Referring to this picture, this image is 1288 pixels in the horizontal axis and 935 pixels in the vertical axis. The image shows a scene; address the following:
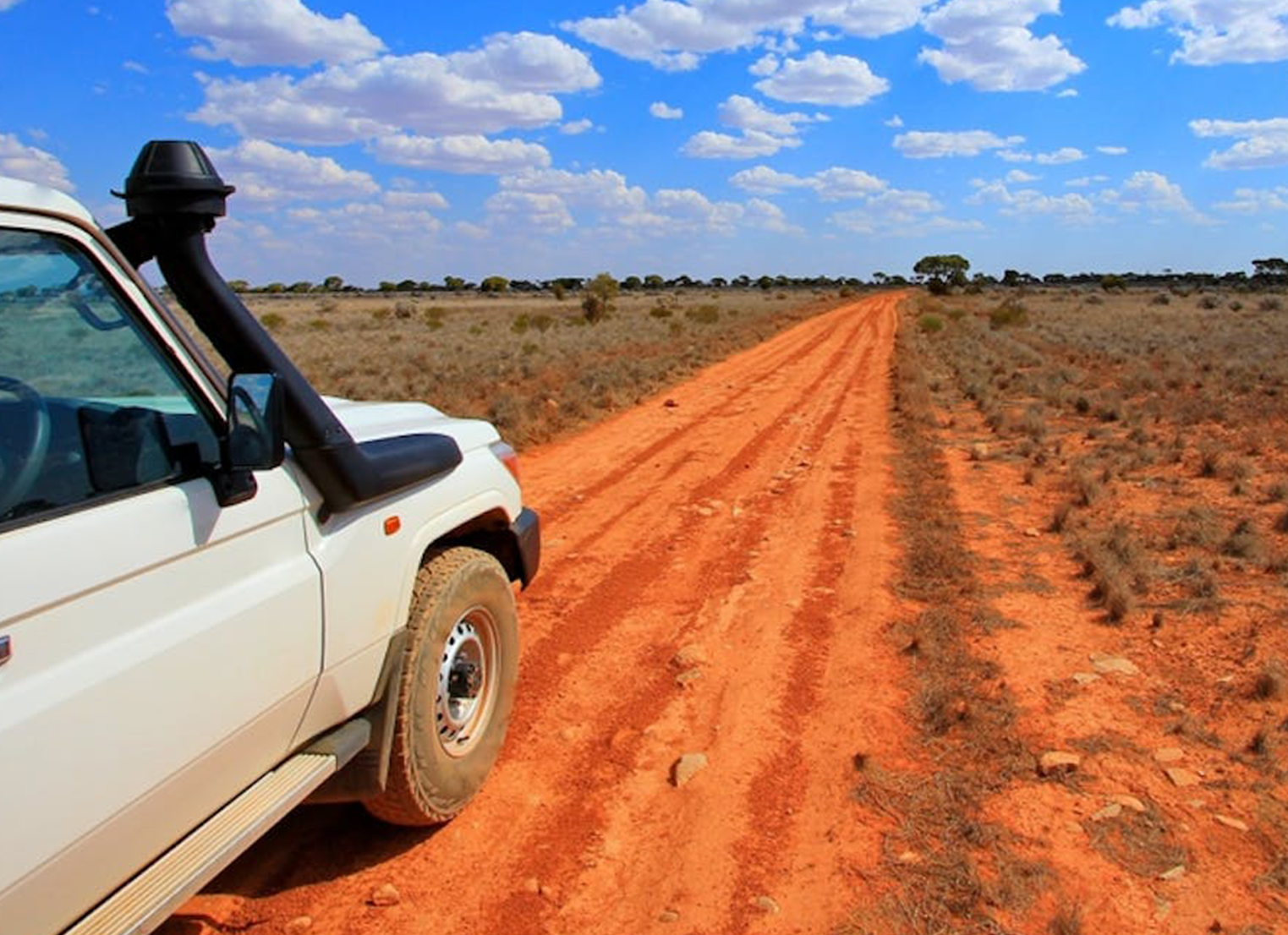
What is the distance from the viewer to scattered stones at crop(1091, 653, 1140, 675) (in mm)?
5141

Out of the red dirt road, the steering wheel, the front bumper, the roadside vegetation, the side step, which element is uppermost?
the steering wheel

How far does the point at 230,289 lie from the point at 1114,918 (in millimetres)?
3500

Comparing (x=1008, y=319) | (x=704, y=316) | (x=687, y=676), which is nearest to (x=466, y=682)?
(x=687, y=676)

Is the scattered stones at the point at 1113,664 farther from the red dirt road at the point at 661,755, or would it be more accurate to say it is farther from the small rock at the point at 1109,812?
the small rock at the point at 1109,812

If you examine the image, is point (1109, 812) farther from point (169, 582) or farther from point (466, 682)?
point (169, 582)

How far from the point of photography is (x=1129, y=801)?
3.87m

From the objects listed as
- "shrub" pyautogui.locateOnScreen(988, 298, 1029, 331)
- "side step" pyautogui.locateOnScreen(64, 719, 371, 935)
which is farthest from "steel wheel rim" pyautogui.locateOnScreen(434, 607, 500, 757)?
"shrub" pyautogui.locateOnScreen(988, 298, 1029, 331)

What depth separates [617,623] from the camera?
5.83 metres

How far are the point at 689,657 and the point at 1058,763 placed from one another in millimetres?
1989

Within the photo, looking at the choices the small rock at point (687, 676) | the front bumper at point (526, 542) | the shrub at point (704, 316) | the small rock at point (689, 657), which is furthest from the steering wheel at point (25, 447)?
the shrub at point (704, 316)

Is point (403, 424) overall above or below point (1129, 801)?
above

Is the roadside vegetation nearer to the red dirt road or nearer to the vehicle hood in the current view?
the red dirt road

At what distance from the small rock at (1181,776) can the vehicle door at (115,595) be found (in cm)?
361

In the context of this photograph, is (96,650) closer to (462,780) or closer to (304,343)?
(462,780)
